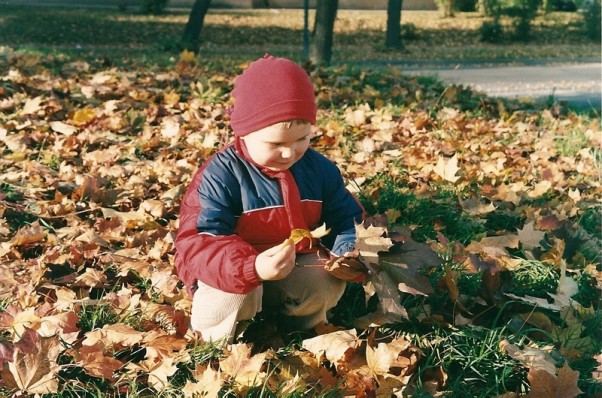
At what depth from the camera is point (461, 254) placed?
10.7ft

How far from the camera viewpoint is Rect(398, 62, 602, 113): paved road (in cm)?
1107

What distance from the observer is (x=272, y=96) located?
7.73 feet

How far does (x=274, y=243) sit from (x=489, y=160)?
2.73 meters

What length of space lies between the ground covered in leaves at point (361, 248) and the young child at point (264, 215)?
144 mm

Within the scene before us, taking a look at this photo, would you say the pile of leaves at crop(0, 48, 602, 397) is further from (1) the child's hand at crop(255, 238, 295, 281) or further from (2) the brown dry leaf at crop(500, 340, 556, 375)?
(1) the child's hand at crop(255, 238, 295, 281)

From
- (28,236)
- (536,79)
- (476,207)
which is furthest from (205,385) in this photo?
(536,79)

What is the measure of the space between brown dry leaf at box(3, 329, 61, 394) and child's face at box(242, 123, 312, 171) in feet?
2.95

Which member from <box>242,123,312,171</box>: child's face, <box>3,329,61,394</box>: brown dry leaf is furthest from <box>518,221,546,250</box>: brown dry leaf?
<box>3,329,61,394</box>: brown dry leaf

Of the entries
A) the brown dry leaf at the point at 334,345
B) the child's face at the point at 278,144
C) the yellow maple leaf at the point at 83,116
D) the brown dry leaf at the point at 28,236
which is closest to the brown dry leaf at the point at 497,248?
the brown dry leaf at the point at 334,345

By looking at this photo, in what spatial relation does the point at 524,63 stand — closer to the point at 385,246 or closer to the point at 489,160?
the point at 489,160

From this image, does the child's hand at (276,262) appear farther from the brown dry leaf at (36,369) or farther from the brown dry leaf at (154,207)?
the brown dry leaf at (154,207)

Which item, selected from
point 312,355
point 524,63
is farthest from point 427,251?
point 524,63

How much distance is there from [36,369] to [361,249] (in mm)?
1073

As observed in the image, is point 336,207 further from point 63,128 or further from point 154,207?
point 63,128
